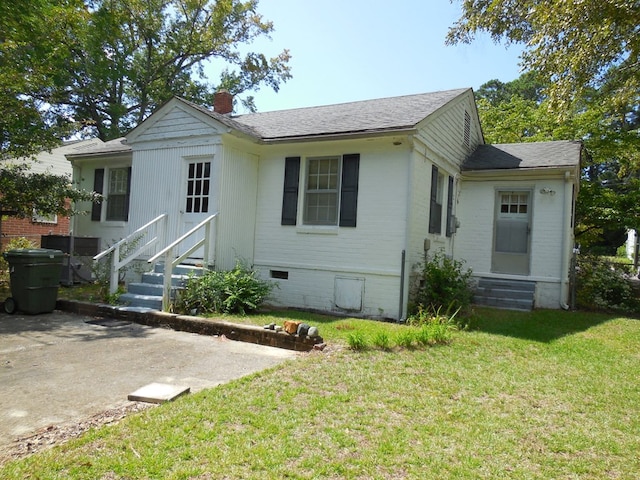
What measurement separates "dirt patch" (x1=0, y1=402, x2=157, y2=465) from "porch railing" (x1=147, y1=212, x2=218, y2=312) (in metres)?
4.34

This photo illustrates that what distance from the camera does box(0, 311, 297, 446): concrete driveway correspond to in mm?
3740

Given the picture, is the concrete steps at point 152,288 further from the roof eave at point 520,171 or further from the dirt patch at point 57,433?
the roof eave at point 520,171

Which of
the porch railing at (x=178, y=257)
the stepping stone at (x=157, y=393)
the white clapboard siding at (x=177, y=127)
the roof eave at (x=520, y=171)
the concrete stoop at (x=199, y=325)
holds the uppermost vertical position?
the white clapboard siding at (x=177, y=127)

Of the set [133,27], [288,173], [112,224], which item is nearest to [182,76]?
[133,27]

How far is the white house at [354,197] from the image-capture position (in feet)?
28.9

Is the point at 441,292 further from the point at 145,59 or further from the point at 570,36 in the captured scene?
the point at 145,59

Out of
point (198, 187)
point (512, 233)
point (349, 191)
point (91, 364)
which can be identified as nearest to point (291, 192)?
point (349, 191)

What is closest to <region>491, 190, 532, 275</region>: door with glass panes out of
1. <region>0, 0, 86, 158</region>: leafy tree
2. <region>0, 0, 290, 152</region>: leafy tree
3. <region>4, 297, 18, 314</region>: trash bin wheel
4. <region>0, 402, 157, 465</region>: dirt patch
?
<region>0, 402, 157, 465</region>: dirt patch

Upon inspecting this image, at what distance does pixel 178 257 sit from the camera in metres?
8.91

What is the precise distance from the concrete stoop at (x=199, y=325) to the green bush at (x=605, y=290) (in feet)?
26.2

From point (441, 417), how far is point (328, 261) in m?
5.73

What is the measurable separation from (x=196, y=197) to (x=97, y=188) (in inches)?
191

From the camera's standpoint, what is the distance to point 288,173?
986 centimetres

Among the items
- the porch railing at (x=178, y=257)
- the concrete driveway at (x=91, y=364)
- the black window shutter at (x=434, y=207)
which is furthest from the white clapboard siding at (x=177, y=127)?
the black window shutter at (x=434, y=207)
